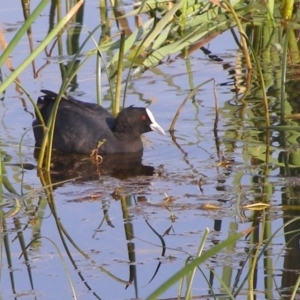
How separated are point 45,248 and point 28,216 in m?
0.59

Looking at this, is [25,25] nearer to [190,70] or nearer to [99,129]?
[99,129]

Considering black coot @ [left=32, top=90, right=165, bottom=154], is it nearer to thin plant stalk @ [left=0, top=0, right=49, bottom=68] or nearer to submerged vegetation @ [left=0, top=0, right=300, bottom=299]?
submerged vegetation @ [left=0, top=0, right=300, bottom=299]

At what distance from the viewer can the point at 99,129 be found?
738cm

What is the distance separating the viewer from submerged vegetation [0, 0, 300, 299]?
511cm

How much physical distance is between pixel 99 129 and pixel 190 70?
5.92 feet

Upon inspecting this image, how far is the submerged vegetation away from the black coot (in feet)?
0.49

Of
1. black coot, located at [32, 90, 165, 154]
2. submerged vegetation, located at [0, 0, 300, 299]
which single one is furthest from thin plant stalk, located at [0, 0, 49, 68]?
black coot, located at [32, 90, 165, 154]

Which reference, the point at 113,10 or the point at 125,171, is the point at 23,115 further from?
the point at 113,10

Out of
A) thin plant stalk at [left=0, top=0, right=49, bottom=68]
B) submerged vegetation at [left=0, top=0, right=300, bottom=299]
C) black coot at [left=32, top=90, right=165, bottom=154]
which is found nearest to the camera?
thin plant stalk at [left=0, top=0, right=49, bottom=68]

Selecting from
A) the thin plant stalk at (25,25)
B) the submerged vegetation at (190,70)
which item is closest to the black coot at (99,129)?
the submerged vegetation at (190,70)

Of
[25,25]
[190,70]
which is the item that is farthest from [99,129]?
[25,25]

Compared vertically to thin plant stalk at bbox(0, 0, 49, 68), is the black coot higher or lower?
lower

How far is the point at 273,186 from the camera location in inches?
231

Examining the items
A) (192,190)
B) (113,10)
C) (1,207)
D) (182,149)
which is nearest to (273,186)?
(192,190)
